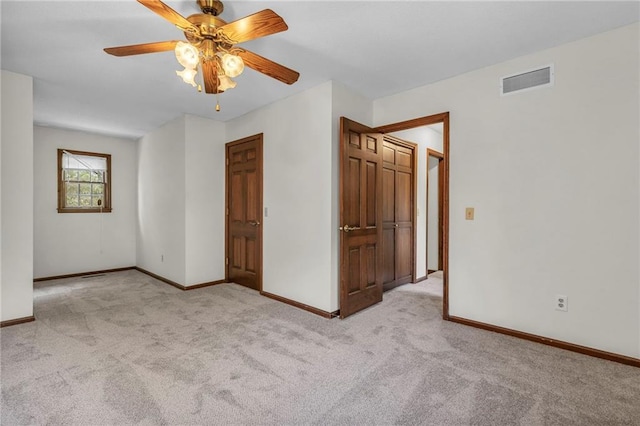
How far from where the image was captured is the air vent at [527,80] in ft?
8.54

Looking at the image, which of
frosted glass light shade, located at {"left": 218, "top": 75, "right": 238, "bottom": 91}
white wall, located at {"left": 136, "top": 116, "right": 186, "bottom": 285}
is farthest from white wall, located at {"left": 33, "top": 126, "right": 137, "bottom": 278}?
frosted glass light shade, located at {"left": 218, "top": 75, "right": 238, "bottom": 91}

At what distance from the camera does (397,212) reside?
4.54 m

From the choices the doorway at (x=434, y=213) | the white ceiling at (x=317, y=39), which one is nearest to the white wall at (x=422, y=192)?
the doorway at (x=434, y=213)

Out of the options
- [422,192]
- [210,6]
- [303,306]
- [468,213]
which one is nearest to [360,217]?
[468,213]

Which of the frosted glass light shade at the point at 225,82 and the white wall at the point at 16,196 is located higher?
the frosted glass light shade at the point at 225,82

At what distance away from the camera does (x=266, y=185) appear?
4.07m

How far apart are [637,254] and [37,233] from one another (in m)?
7.38

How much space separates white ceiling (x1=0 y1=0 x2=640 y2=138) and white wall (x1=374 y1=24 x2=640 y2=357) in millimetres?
292

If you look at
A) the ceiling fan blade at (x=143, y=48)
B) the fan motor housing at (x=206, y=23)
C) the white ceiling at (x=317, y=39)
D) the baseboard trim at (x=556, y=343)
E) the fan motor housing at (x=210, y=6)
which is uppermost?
the white ceiling at (x=317, y=39)

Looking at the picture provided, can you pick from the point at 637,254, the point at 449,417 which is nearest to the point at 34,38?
the point at 449,417

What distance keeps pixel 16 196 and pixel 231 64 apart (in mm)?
2828

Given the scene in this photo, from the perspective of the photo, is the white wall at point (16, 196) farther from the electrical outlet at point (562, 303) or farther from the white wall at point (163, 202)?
the electrical outlet at point (562, 303)

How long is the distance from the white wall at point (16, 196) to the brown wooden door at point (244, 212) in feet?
7.45

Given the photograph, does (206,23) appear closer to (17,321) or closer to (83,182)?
(17,321)
